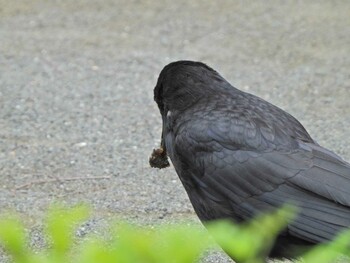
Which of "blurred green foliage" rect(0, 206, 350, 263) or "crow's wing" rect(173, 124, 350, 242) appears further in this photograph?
"crow's wing" rect(173, 124, 350, 242)

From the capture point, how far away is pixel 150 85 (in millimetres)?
8242

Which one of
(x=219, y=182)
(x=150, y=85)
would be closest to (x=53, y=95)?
(x=150, y=85)

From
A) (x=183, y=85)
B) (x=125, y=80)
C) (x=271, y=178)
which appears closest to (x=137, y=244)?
(x=271, y=178)

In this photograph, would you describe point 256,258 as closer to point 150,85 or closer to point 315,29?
point 150,85

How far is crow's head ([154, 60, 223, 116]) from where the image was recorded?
15.1 feet

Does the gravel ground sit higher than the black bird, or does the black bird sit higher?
the black bird

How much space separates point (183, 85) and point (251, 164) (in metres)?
0.72

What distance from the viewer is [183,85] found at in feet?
15.3

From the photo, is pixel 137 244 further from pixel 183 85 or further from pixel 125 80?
pixel 125 80

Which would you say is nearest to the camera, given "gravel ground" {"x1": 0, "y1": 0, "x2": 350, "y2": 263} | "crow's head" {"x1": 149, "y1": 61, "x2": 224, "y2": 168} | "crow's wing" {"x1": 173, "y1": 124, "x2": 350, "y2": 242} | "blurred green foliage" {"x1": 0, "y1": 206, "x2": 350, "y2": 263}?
"blurred green foliage" {"x1": 0, "y1": 206, "x2": 350, "y2": 263}

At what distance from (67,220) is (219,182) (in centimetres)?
270

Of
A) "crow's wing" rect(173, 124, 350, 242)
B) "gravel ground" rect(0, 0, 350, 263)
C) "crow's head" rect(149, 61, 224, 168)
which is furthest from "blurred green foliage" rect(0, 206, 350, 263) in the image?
"gravel ground" rect(0, 0, 350, 263)

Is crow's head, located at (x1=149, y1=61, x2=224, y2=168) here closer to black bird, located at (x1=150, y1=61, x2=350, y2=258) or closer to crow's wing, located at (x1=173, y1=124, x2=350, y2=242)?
black bird, located at (x1=150, y1=61, x2=350, y2=258)

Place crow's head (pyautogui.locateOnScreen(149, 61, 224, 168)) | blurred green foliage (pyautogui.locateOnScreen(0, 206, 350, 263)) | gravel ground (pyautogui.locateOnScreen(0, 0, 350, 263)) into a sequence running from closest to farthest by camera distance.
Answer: blurred green foliage (pyautogui.locateOnScreen(0, 206, 350, 263)) < crow's head (pyautogui.locateOnScreen(149, 61, 224, 168)) < gravel ground (pyautogui.locateOnScreen(0, 0, 350, 263))
